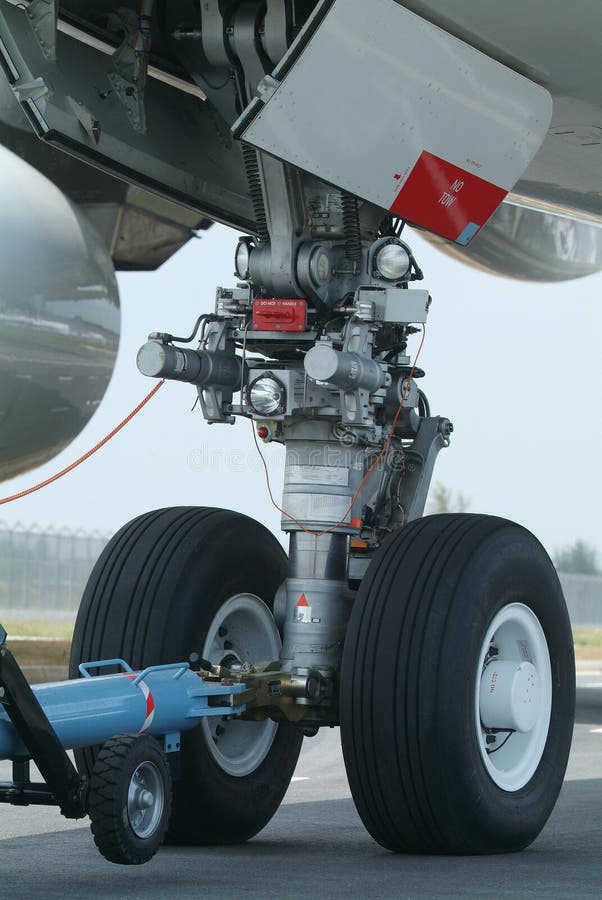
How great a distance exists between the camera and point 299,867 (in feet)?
15.9

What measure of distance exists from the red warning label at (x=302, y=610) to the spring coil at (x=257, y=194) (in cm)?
134

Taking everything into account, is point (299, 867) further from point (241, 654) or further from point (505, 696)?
point (241, 654)

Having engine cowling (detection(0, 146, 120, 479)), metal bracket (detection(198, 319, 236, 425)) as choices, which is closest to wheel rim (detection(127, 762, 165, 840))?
metal bracket (detection(198, 319, 236, 425))

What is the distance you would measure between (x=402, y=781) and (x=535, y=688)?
0.67 meters

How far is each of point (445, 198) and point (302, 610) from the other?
5.06 feet

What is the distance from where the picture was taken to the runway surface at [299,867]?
4.29 m

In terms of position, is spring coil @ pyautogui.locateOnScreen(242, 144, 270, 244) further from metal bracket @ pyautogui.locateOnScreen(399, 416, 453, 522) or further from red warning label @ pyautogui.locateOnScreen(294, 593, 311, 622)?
red warning label @ pyautogui.locateOnScreen(294, 593, 311, 622)

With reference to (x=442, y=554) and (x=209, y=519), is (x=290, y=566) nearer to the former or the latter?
(x=209, y=519)

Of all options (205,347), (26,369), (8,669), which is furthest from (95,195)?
(8,669)

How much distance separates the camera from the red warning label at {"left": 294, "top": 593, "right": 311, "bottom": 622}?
5590mm

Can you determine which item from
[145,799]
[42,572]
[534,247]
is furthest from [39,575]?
A: [145,799]

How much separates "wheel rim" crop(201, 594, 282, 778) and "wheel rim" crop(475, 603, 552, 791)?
930 millimetres

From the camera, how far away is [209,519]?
19.0 ft

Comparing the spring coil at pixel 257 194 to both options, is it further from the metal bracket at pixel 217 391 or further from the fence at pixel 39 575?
the fence at pixel 39 575
